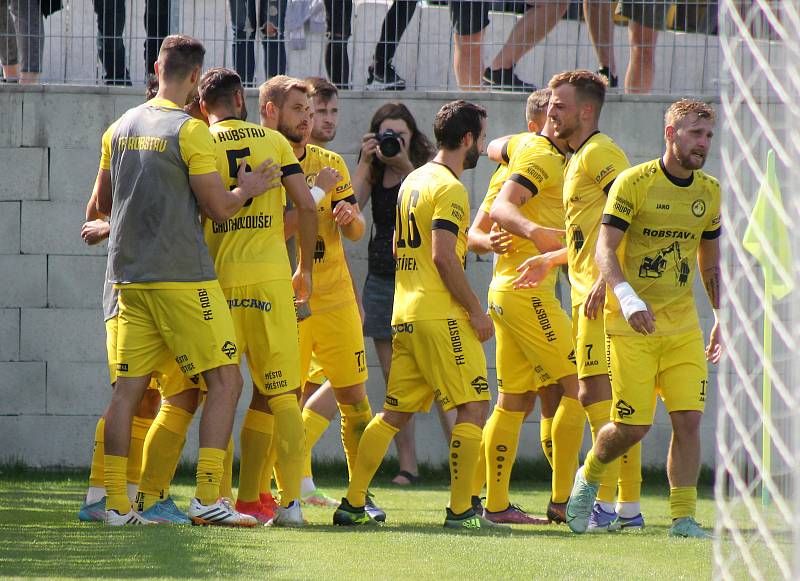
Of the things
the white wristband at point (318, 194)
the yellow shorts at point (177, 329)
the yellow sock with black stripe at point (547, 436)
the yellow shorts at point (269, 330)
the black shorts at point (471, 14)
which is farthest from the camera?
the black shorts at point (471, 14)

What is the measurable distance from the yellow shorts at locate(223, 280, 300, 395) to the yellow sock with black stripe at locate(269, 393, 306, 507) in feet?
0.22

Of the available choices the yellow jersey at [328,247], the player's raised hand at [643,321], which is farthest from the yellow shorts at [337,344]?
the player's raised hand at [643,321]

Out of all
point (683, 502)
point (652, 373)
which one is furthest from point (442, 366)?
point (683, 502)

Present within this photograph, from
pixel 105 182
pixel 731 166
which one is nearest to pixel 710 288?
pixel 105 182

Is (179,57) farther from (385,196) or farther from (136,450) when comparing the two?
(385,196)

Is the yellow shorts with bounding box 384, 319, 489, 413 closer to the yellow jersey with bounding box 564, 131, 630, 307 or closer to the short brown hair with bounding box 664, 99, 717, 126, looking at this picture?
the yellow jersey with bounding box 564, 131, 630, 307

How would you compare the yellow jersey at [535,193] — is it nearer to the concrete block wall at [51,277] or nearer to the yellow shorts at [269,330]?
the yellow shorts at [269,330]

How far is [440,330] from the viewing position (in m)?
6.55

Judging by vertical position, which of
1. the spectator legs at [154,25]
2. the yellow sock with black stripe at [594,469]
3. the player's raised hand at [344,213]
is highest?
the spectator legs at [154,25]

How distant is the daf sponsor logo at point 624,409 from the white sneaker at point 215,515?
186 cm

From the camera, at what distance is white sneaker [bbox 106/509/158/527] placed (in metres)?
6.17

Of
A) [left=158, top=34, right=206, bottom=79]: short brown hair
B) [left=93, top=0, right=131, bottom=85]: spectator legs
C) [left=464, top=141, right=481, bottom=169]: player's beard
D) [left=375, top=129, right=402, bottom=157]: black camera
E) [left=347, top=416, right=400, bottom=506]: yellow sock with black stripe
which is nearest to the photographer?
[left=158, top=34, right=206, bottom=79]: short brown hair

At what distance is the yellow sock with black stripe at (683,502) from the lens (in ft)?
21.4

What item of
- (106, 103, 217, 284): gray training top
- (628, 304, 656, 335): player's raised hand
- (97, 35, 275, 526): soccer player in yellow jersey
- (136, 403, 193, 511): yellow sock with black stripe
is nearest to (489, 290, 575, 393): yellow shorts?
(628, 304, 656, 335): player's raised hand
